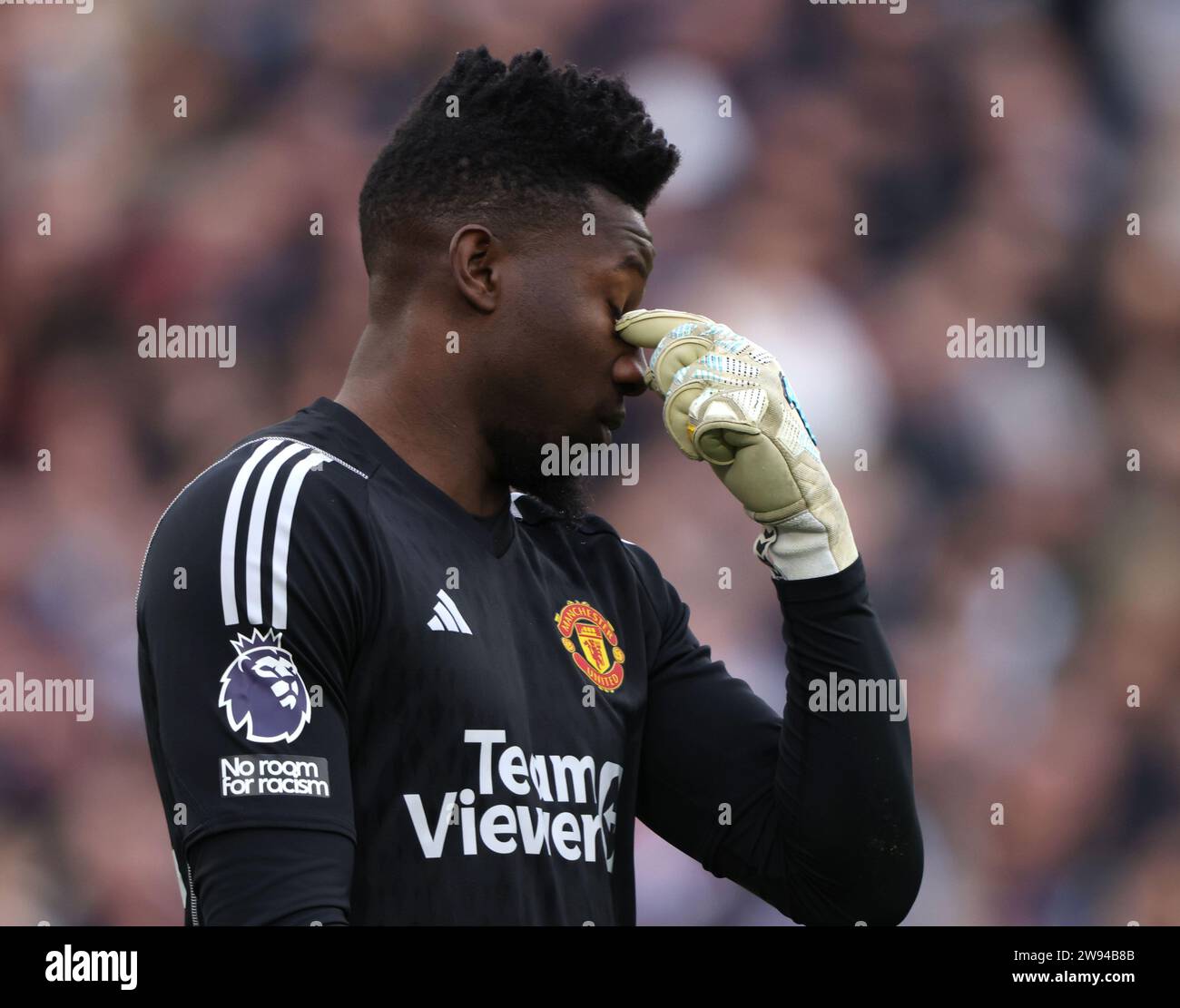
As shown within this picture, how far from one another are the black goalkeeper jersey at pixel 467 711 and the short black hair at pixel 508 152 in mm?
314

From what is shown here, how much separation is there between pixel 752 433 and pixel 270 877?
2.65ft

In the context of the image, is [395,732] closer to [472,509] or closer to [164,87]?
[472,509]

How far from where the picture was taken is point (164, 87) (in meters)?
3.94

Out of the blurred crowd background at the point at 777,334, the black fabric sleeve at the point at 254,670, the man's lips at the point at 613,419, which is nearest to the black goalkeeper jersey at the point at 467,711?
the black fabric sleeve at the point at 254,670

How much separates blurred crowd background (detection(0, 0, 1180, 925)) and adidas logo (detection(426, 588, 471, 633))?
6.38 feet

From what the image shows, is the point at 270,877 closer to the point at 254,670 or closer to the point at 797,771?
the point at 254,670

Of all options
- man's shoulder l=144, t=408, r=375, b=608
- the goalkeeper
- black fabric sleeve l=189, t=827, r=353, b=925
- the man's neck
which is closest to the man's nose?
the goalkeeper

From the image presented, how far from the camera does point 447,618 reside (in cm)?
176

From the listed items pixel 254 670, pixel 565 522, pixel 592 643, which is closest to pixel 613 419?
pixel 565 522

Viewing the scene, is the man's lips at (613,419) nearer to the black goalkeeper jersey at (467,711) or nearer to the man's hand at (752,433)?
the man's hand at (752,433)

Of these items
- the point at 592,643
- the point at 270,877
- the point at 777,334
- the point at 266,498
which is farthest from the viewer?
the point at 777,334

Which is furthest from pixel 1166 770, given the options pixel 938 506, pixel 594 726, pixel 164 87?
pixel 164 87
